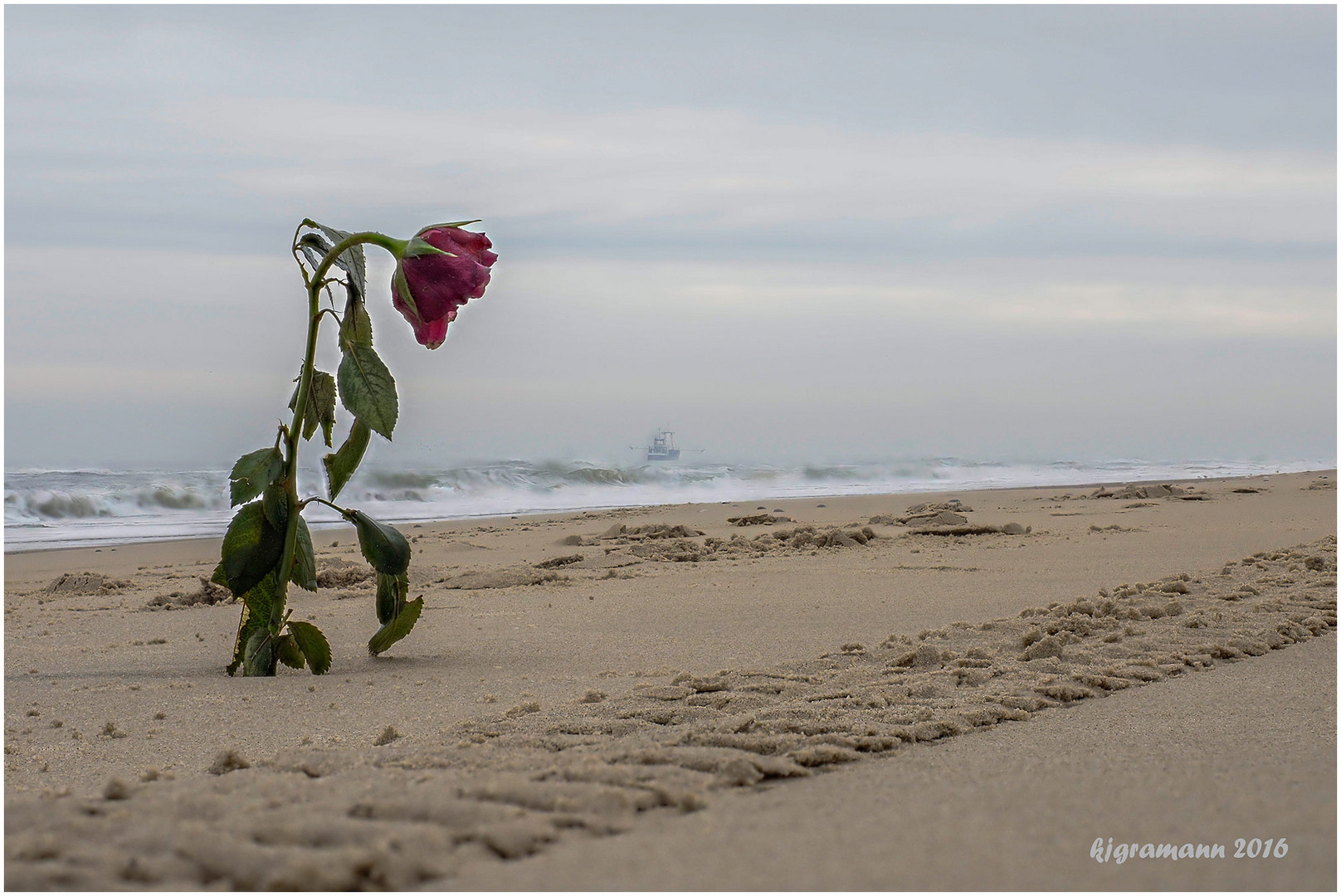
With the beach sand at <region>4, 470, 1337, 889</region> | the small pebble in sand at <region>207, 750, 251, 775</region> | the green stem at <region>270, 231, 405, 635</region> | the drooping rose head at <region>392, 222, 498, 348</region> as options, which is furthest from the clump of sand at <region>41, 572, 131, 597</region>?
the small pebble in sand at <region>207, 750, 251, 775</region>

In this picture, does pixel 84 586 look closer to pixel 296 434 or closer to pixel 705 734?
pixel 296 434

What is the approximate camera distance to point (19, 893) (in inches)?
39.4

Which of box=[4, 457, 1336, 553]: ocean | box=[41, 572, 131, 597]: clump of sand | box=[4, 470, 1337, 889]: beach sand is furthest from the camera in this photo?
box=[4, 457, 1336, 553]: ocean

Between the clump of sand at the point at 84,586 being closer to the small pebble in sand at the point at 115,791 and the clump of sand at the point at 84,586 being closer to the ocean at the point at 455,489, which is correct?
the ocean at the point at 455,489

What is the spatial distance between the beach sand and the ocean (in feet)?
22.7

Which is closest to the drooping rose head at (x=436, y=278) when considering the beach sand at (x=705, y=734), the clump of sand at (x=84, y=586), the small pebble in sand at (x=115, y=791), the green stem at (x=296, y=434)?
the green stem at (x=296, y=434)

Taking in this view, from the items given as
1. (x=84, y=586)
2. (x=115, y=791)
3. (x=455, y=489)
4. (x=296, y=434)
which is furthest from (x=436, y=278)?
(x=455, y=489)

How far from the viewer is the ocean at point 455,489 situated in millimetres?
11773

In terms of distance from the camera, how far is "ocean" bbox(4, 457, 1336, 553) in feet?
38.6

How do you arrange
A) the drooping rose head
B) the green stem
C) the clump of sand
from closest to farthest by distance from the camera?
the drooping rose head
the green stem
the clump of sand

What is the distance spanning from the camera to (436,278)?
2186mm

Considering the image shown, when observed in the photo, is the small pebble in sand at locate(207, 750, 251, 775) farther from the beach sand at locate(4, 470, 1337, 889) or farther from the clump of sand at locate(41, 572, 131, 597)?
the clump of sand at locate(41, 572, 131, 597)

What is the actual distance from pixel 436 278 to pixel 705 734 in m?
1.13

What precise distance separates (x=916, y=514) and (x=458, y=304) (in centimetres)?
742
